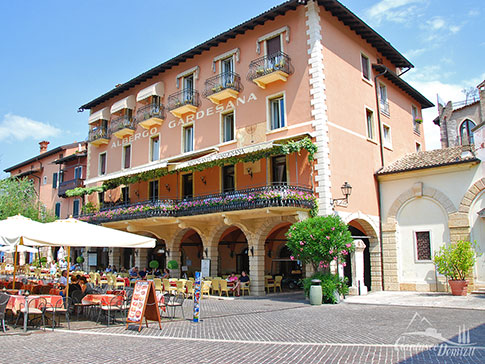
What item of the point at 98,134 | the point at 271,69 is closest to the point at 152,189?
the point at 98,134

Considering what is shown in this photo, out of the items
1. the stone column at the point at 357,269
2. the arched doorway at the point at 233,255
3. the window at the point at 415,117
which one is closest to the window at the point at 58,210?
the arched doorway at the point at 233,255

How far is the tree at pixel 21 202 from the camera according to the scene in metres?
32.0

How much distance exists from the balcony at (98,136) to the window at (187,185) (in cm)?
835

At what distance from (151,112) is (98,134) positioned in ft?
20.9

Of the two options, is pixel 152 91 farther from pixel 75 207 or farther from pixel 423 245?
pixel 423 245

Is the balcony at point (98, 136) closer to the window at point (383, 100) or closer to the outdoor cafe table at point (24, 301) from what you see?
the window at point (383, 100)

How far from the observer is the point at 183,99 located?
A: 2405 centimetres

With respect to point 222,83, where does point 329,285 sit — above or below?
below

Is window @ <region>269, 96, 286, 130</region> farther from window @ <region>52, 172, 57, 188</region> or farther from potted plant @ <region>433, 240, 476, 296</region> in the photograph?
window @ <region>52, 172, 57, 188</region>

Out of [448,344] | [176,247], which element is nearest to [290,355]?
[448,344]

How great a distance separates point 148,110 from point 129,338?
18.8m

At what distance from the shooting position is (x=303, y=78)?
62.6ft

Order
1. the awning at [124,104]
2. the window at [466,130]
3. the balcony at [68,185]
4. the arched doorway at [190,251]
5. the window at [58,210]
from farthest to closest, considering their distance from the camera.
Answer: the window at [58,210], the window at [466,130], the balcony at [68,185], the awning at [124,104], the arched doorway at [190,251]

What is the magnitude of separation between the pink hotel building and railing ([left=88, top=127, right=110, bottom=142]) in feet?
8.91
